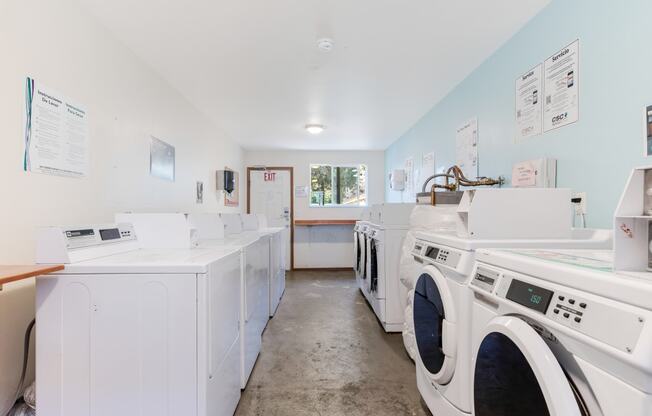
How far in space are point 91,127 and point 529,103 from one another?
2603 millimetres

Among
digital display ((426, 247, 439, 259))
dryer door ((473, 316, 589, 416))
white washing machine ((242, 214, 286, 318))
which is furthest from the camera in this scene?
white washing machine ((242, 214, 286, 318))

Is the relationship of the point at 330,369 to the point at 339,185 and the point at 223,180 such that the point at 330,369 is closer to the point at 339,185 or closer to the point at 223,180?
the point at 223,180

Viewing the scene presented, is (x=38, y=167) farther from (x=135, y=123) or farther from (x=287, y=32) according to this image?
(x=287, y=32)

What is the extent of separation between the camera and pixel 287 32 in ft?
6.73

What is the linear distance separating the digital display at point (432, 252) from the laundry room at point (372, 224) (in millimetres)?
10

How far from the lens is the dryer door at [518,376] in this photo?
690 mm

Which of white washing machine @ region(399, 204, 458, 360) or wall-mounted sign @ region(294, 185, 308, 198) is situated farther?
wall-mounted sign @ region(294, 185, 308, 198)

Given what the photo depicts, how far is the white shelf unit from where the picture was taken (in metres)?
0.79

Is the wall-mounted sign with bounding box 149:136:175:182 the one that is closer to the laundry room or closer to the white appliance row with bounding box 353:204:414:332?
the laundry room

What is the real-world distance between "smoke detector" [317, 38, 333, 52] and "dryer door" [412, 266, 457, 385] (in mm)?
1527

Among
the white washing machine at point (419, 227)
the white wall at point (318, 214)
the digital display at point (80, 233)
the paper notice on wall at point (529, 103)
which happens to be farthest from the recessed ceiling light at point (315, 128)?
the digital display at point (80, 233)

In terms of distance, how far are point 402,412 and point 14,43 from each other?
8.60ft

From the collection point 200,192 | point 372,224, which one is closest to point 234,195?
point 200,192

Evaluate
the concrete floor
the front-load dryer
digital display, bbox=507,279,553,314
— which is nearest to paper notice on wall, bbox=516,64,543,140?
the front-load dryer
